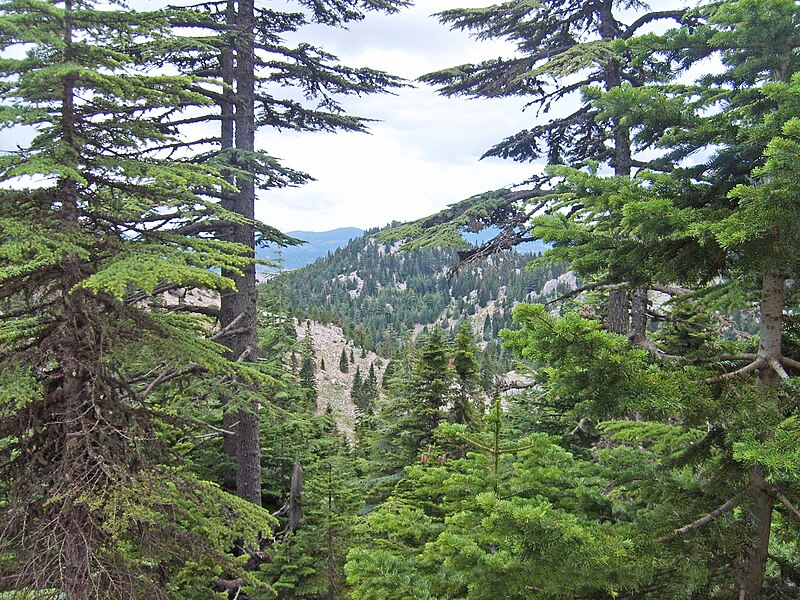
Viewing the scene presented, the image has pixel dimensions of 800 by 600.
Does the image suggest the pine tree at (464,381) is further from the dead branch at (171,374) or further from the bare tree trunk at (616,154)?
the dead branch at (171,374)

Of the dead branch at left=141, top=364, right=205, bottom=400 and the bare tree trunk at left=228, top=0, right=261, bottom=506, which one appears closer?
the dead branch at left=141, top=364, right=205, bottom=400

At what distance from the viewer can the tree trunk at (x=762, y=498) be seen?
3.39 meters

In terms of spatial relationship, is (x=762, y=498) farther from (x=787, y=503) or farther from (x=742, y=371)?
(x=742, y=371)

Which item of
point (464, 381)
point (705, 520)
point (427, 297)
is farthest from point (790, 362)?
point (427, 297)

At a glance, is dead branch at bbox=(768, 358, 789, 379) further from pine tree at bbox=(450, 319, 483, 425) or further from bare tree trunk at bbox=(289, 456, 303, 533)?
bare tree trunk at bbox=(289, 456, 303, 533)

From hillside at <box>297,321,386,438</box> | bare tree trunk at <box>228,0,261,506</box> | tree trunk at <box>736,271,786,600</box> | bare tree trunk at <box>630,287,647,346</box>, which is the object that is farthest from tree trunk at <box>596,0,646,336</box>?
hillside at <box>297,321,386,438</box>

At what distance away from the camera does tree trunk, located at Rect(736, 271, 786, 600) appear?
11.1 feet

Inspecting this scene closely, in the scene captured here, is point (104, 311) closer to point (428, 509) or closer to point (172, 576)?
point (172, 576)

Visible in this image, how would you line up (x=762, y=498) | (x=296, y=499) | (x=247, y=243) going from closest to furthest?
(x=762, y=498)
(x=247, y=243)
(x=296, y=499)

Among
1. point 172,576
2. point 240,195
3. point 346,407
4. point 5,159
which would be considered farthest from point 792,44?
point 346,407

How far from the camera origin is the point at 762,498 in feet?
11.1

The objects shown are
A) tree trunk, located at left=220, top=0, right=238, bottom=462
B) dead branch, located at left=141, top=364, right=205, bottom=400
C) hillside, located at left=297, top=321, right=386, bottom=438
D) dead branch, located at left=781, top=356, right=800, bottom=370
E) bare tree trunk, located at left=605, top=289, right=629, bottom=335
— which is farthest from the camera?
hillside, located at left=297, top=321, right=386, bottom=438

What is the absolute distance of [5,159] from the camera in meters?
4.85

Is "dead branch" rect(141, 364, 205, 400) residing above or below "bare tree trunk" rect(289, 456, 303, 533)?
above
